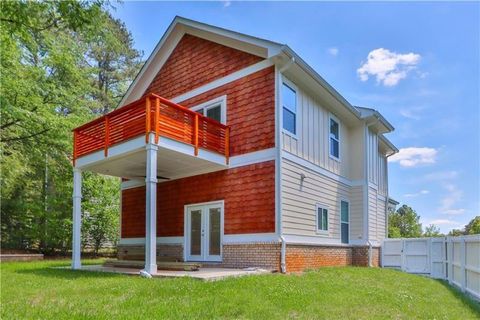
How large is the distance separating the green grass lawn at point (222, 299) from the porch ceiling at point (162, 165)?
3375mm

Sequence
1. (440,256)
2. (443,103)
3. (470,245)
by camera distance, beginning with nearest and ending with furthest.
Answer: (470,245)
(440,256)
(443,103)

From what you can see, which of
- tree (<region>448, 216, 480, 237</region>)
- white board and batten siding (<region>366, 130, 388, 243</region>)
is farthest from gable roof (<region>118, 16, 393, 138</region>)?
tree (<region>448, 216, 480, 237</region>)

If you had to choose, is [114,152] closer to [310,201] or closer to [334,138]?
[310,201]

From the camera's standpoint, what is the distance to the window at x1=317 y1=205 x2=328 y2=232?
13.2 metres

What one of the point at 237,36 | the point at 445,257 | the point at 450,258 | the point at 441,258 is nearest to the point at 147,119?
the point at 237,36

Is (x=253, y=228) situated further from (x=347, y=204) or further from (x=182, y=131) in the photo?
(x=347, y=204)

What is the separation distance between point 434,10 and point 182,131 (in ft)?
28.2

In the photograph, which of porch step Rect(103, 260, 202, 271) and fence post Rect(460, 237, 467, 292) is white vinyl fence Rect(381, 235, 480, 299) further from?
porch step Rect(103, 260, 202, 271)

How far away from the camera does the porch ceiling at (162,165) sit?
11.2 meters

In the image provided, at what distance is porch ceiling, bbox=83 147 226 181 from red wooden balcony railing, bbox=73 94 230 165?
430 millimetres

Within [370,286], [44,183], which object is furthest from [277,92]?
[44,183]

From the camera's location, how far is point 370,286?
9.35 meters

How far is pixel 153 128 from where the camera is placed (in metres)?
10.1

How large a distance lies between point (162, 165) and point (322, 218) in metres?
5.54
